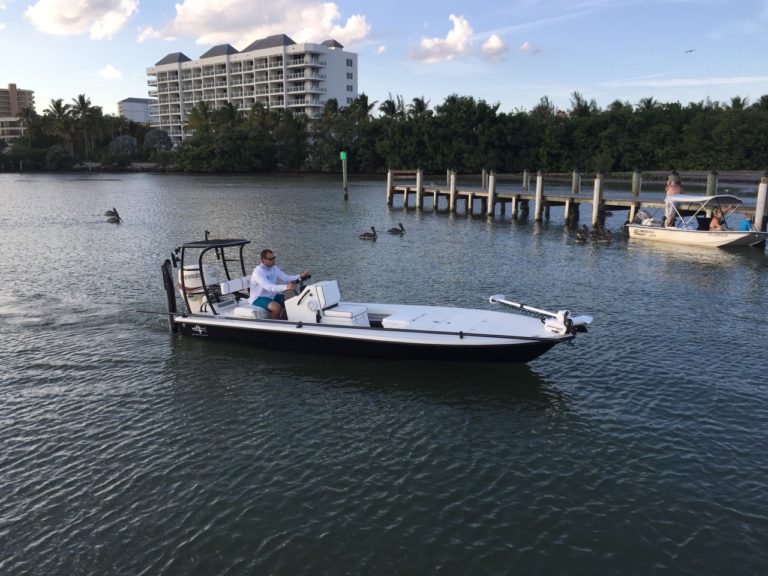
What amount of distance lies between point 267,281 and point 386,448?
606 cm

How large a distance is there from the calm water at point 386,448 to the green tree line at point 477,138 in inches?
2954

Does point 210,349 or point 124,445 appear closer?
point 124,445

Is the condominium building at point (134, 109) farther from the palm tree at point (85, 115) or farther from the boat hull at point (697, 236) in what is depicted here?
the boat hull at point (697, 236)

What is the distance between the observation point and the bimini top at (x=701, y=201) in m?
30.6

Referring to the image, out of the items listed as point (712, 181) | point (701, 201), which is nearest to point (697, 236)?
point (701, 201)

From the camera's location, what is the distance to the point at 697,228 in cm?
3189

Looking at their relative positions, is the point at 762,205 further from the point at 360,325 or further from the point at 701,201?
the point at 360,325

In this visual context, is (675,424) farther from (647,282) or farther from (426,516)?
(647,282)

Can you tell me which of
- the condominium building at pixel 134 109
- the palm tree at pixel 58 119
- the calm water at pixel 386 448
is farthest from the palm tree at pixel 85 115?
the calm water at pixel 386 448

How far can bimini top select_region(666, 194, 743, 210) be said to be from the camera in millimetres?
30609

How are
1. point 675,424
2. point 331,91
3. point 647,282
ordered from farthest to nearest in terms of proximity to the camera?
1. point 331,91
2. point 647,282
3. point 675,424

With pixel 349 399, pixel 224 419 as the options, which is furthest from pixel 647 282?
pixel 224 419

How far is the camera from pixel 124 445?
35.3 ft

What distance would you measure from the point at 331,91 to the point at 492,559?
136021 millimetres
